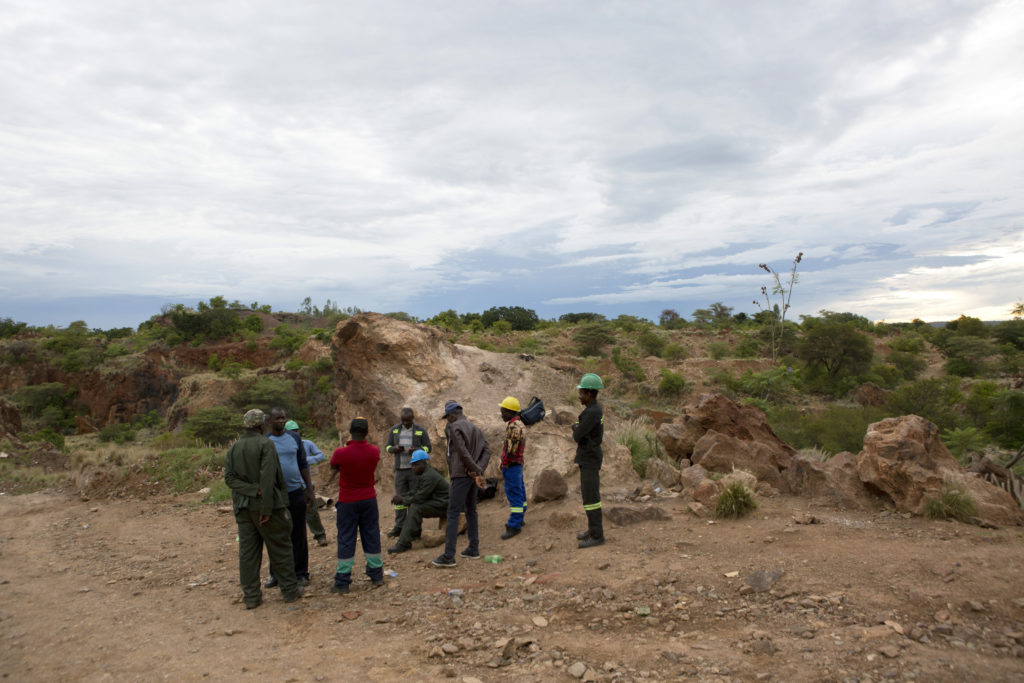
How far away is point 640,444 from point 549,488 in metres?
2.43

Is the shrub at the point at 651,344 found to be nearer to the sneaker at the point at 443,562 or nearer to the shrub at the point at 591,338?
the shrub at the point at 591,338

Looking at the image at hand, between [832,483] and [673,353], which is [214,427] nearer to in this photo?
[832,483]

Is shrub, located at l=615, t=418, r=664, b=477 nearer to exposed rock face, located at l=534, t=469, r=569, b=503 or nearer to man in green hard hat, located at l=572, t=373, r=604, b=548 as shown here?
exposed rock face, located at l=534, t=469, r=569, b=503

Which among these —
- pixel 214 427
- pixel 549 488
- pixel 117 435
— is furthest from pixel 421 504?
pixel 117 435

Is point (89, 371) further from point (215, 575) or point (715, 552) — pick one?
point (715, 552)

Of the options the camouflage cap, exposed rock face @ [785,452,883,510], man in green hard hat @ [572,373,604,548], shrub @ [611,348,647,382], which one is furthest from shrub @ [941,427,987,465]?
shrub @ [611,348,647,382]

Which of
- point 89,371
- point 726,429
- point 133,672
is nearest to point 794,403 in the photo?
point 726,429

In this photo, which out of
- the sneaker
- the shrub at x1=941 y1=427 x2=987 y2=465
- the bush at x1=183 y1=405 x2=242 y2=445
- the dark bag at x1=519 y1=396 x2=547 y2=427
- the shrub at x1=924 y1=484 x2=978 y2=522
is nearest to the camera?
the shrub at x1=924 y1=484 x2=978 y2=522

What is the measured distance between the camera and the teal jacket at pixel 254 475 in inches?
219

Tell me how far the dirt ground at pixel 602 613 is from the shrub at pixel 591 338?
1041 inches

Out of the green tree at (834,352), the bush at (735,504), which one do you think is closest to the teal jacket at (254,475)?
the bush at (735,504)

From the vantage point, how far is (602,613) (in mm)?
4879

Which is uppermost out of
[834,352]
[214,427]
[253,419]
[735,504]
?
[834,352]

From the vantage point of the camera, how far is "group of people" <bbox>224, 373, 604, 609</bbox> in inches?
223
